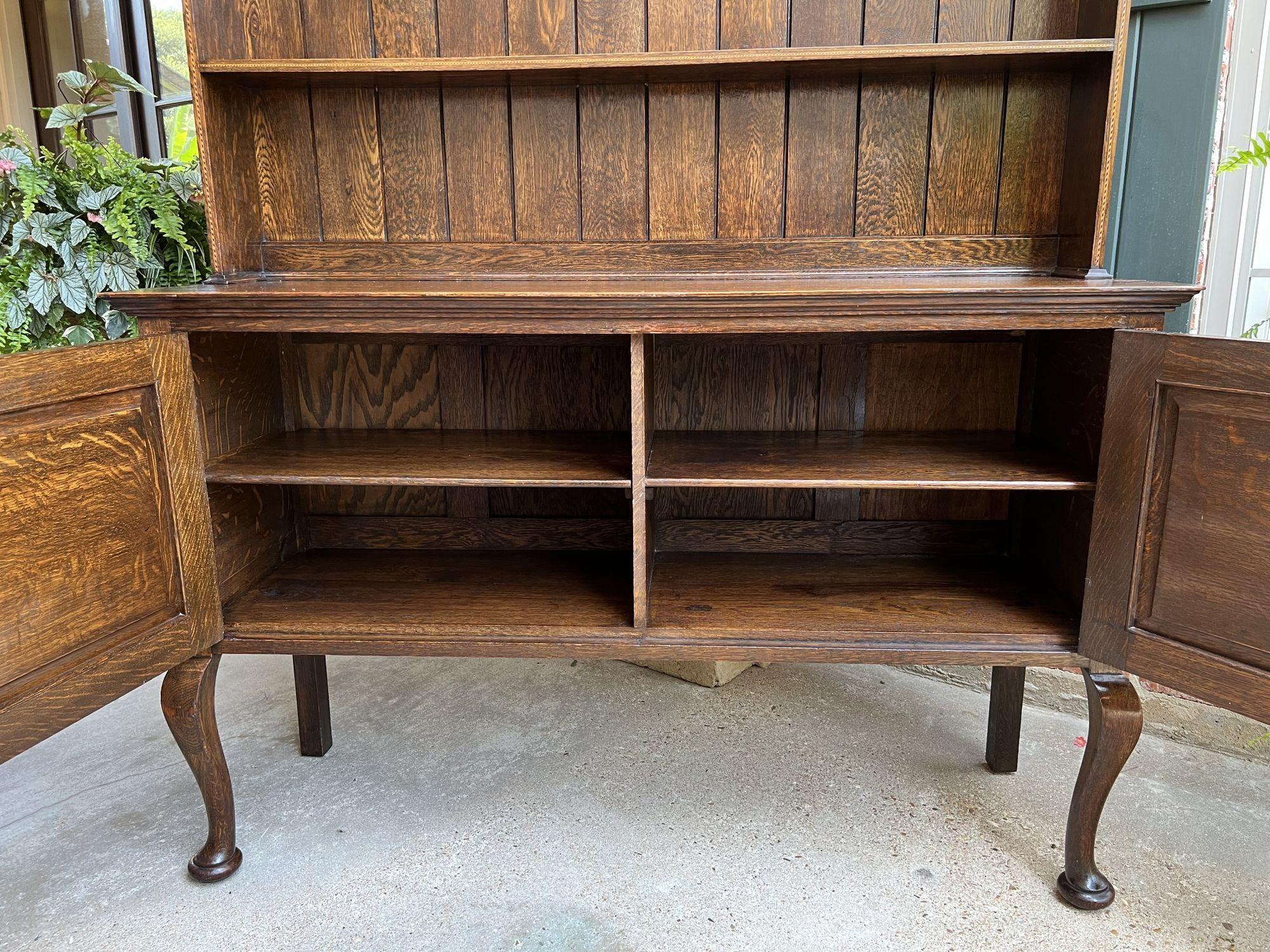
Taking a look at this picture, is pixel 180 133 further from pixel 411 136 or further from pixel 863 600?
pixel 863 600

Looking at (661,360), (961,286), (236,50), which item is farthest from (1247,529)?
(236,50)

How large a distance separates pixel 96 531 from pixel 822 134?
1.62 m

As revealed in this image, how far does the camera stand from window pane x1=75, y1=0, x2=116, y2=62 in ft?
11.0

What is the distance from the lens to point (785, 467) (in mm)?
1644

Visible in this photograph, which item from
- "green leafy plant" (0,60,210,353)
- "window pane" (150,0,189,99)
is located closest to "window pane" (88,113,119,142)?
"window pane" (150,0,189,99)

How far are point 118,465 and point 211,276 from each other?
0.53 metres

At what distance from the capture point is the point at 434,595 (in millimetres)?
1830

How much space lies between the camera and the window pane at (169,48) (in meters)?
3.11

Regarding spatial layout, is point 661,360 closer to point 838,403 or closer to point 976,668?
point 838,403

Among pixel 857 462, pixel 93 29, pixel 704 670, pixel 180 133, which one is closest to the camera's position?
pixel 857 462

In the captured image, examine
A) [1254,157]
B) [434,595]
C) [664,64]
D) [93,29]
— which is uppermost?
[93,29]

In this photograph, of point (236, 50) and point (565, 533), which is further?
point (565, 533)

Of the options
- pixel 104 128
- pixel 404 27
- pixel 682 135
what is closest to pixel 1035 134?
pixel 682 135

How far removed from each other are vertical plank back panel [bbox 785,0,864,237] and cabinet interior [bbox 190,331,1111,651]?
27cm
